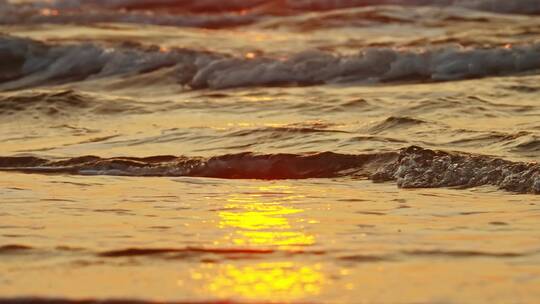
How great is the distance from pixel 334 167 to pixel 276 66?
16.1 ft

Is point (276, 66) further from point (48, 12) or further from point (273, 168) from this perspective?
point (48, 12)

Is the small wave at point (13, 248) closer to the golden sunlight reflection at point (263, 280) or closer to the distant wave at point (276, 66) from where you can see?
the golden sunlight reflection at point (263, 280)

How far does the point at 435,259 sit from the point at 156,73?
790 centimetres

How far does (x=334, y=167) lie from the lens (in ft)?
23.0

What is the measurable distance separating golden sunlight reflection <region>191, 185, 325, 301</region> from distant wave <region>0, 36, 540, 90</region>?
5090 mm

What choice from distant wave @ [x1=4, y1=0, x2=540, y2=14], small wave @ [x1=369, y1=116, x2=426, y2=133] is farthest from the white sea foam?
distant wave @ [x1=4, y1=0, x2=540, y2=14]

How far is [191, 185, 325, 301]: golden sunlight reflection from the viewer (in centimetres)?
412

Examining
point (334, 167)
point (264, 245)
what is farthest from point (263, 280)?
point (334, 167)

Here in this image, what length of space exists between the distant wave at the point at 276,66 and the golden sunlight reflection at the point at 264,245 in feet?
16.7

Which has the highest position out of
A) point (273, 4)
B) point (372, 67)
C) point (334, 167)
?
point (273, 4)

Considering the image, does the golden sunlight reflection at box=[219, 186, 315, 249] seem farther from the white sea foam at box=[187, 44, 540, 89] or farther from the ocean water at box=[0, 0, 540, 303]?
the white sea foam at box=[187, 44, 540, 89]

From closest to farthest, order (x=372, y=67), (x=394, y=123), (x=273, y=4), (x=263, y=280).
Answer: (x=263, y=280) → (x=394, y=123) → (x=372, y=67) → (x=273, y=4)

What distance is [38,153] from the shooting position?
25.4 feet

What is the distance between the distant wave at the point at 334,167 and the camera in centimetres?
640
